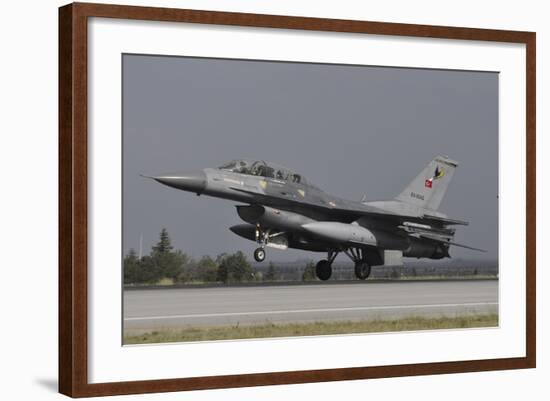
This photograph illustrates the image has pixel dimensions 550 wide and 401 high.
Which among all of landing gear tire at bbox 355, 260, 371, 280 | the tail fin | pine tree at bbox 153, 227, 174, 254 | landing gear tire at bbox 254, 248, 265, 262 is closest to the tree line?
pine tree at bbox 153, 227, 174, 254

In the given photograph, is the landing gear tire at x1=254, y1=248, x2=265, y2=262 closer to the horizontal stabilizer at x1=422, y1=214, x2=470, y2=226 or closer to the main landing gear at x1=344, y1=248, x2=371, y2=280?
the main landing gear at x1=344, y1=248, x2=371, y2=280

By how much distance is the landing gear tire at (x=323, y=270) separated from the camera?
17.3m

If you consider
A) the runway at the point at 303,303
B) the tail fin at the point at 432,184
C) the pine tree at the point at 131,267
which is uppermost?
the tail fin at the point at 432,184

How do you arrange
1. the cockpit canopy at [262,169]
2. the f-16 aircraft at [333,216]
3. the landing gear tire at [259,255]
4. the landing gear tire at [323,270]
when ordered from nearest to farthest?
the landing gear tire at [259,255] → the cockpit canopy at [262,169] → the landing gear tire at [323,270] → the f-16 aircraft at [333,216]

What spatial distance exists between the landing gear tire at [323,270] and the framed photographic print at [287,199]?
0.04 m

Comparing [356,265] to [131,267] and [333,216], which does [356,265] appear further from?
[131,267]

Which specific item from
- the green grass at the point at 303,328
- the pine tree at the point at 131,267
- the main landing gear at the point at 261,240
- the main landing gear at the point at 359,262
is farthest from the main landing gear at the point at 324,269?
the pine tree at the point at 131,267

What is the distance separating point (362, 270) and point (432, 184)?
5.74 ft

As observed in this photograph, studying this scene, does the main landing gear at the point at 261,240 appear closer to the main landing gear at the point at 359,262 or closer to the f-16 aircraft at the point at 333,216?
the f-16 aircraft at the point at 333,216

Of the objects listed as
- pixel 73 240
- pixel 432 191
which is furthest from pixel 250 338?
pixel 432 191

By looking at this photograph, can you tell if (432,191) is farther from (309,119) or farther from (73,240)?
(73,240)

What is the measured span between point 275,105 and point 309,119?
71 cm

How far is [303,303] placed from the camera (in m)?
17.0

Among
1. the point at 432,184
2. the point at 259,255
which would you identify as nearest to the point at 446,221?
the point at 432,184
